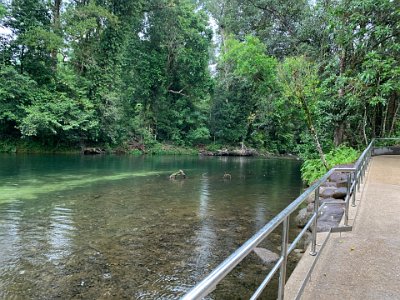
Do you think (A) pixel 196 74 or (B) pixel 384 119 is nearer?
(B) pixel 384 119

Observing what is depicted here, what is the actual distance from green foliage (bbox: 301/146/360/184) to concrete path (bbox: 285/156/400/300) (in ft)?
18.3

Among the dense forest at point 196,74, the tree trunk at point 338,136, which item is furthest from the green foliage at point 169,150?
the tree trunk at point 338,136

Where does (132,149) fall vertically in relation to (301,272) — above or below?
below

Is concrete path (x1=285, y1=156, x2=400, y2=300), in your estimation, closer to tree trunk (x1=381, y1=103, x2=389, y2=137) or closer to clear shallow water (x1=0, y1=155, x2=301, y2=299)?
clear shallow water (x1=0, y1=155, x2=301, y2=299)

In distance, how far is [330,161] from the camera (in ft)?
39.1

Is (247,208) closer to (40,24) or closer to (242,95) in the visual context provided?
(40,24)

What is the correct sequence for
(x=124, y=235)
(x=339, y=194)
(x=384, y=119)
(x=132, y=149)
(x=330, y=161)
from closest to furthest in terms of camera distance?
(x=124, y=235) < (x=339, y=194) < (x=330, y=161) < (x=384, y=119) < (x=132, y=149)

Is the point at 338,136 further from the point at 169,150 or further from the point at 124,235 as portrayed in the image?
the point at 169,150

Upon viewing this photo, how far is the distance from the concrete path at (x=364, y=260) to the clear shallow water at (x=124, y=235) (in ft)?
4.81

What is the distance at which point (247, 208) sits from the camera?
9.67 m

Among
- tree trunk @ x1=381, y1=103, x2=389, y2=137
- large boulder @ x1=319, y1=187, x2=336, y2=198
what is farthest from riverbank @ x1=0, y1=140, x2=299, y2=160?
large boulder @ x1=319, y1=187, x2=336, y2=198

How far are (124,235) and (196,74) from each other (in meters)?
28.4

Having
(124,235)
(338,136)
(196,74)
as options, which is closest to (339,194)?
(124,235)

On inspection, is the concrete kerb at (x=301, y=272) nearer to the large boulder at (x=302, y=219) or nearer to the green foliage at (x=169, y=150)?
the large boulder at (x=302, y=219)
